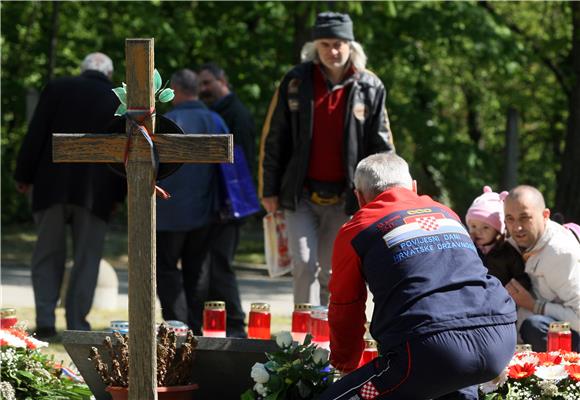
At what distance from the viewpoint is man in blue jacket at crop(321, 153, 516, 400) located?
4.59m

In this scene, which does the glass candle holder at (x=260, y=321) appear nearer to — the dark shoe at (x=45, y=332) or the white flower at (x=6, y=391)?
the white flower at (x=6, y=391)

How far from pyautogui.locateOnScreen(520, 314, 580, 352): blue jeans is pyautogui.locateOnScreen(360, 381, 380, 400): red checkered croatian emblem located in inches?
76.7

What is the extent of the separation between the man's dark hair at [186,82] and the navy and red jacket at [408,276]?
13.3 feet

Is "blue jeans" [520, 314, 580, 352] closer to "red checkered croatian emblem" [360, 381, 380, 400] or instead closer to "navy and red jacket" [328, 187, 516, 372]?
"navy and red jacket" [328, 187, 516, 372]

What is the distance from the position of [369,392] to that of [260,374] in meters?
0.58

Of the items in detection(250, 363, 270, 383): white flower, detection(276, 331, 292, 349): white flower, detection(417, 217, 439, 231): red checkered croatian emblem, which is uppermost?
detection(417, 217, 439, 231): red checkered croatian emblem

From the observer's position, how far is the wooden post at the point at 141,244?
4.41m

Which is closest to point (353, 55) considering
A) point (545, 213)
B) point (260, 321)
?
point (545, 213)

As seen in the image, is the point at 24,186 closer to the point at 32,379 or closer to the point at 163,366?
the point at 32,379

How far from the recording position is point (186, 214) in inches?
342

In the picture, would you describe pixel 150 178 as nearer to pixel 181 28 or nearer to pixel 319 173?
pixel 319 173

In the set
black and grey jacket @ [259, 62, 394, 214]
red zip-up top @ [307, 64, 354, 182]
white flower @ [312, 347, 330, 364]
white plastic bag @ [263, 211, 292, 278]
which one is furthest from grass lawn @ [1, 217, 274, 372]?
white flower @ [312, 347, 330, 364]

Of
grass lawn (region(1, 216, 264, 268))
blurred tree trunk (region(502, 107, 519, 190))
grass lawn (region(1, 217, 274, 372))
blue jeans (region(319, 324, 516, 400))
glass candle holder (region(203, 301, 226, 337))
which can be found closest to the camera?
blue jeans (region(319, 324, 516, 400))

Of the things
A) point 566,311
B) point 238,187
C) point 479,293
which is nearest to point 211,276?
point 238,187
